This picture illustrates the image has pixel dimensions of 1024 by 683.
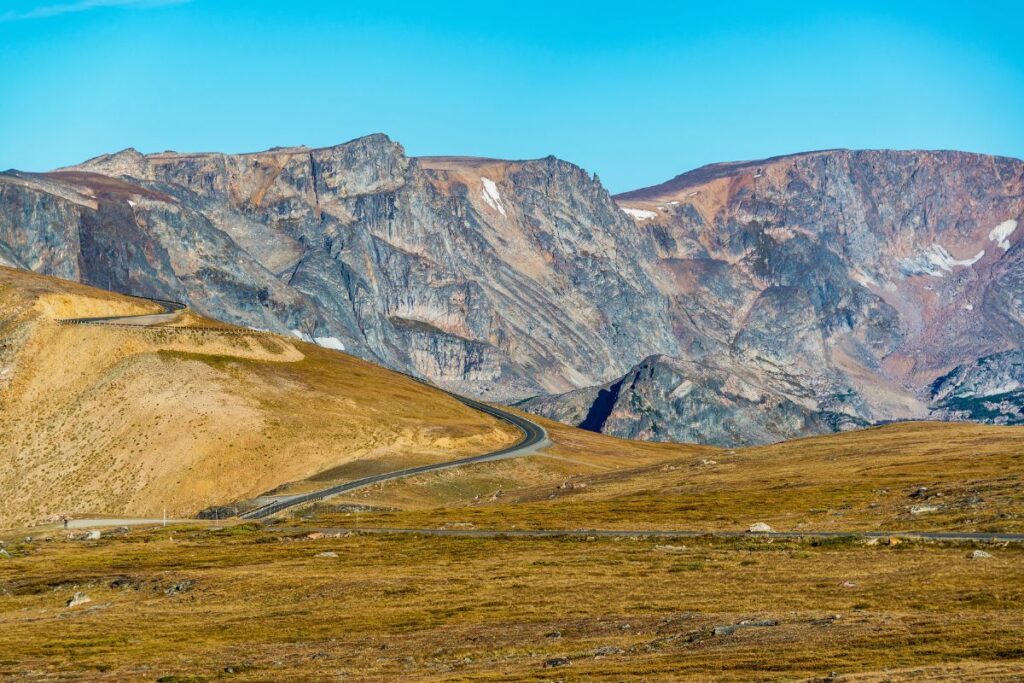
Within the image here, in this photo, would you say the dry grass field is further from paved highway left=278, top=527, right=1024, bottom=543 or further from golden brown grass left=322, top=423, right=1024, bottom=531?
paved highway left=278, top=527, right=1024, bottom=543

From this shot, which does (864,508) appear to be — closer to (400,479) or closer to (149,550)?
(149,550)

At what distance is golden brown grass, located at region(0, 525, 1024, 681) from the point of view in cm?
5091

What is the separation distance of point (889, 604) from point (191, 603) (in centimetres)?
3934

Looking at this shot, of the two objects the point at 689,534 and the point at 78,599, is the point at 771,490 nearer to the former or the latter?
the point at 689,534

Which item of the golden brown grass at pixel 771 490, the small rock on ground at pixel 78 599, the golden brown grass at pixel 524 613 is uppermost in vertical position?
the golden brown grass at pixel 524 613

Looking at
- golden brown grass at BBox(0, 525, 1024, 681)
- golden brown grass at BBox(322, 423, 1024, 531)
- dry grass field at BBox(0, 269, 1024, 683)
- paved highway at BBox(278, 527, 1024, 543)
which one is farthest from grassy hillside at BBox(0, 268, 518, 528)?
golden brown grass at BBox(0, 525, 1024, 681)

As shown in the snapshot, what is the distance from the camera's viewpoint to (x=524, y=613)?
222ft

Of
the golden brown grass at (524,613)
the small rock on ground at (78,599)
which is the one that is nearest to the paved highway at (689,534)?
the golden brown grass at (524,613)

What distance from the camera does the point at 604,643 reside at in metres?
57.4

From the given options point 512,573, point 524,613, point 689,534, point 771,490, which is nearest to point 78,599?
point 512,573

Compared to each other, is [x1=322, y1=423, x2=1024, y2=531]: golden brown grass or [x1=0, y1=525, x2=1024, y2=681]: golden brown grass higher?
[x1=0, y1=525, x2=1024, y2=681]: golden brown grass

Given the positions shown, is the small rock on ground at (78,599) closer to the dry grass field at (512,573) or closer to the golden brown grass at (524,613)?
the golden brown grass at (524,613)

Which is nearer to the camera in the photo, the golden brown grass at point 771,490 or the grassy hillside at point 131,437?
the golden brown grass at point 771,490

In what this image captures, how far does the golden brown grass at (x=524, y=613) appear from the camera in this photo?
50.9 m
